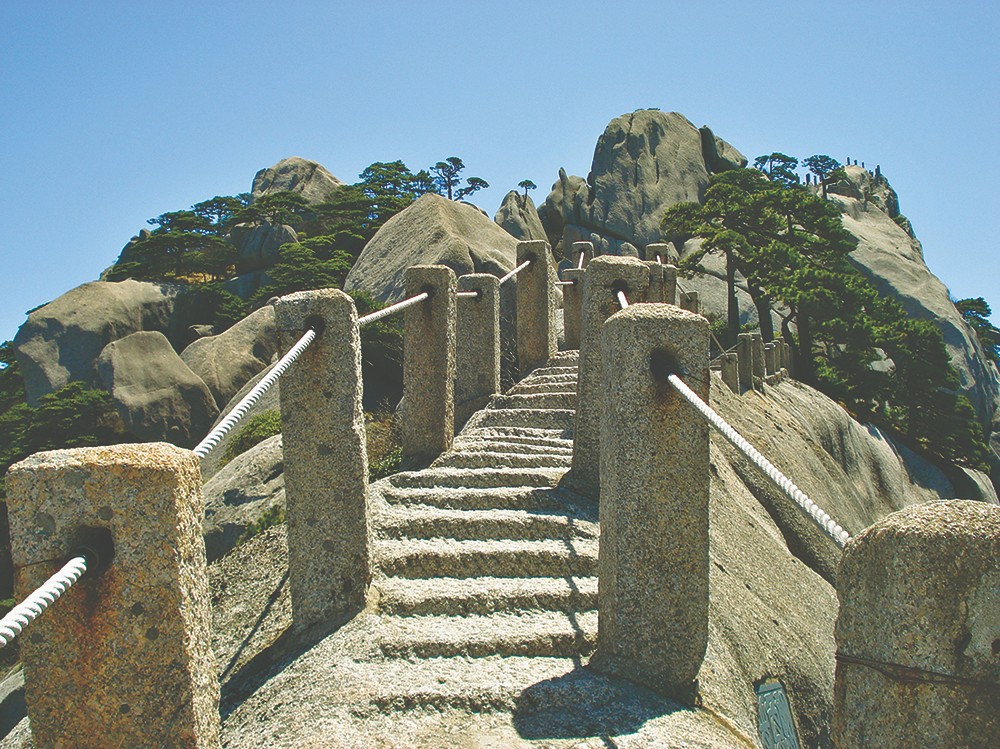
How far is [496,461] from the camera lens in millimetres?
7895

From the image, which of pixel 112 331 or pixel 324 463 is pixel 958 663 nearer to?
pixel 324 463

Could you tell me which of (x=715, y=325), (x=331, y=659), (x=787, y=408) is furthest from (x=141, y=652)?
(x=715, y=325)

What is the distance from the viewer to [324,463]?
5398 mm

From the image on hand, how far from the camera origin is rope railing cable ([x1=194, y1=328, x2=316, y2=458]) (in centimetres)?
357

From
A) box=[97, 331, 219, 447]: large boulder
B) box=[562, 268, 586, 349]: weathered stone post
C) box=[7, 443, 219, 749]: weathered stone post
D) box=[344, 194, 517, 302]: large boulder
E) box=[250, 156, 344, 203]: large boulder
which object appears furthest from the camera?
box=[250, 156, 344, 203]: large boulder

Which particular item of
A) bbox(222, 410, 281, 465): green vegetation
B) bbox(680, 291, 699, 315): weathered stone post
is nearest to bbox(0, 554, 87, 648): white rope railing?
bbox(222, 410, 281, 465): green vegetation

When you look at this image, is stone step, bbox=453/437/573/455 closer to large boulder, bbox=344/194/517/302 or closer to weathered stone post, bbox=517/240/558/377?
weathered stone post, bbox=517/240/558/377

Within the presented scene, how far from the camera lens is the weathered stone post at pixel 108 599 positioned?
280cm

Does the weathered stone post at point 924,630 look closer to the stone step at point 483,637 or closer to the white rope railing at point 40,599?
the white rope railing at point 40,599

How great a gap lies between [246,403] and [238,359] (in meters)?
19.1

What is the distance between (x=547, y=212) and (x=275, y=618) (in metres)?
40.7

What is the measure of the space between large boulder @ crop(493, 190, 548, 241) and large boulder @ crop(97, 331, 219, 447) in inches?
788

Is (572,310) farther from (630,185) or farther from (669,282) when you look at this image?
(630,185)

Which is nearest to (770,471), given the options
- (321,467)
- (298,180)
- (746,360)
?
(321,467)
